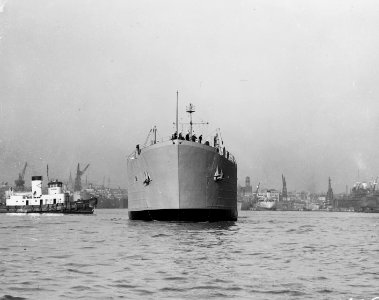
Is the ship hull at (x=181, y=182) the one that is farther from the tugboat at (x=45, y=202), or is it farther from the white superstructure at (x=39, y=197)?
the white superstructure at (x=39, y=197)

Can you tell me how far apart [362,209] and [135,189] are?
146 meters

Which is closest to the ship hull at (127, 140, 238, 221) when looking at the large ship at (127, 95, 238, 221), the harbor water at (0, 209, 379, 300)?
the large ship at (127, 95, 238, 221)

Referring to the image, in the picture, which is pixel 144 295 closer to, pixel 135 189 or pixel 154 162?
pixel 154 162

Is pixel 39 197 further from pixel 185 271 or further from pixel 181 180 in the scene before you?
pixel 185 271

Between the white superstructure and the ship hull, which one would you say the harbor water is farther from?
the white superstructure

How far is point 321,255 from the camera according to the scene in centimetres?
1742

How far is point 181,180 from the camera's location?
3353cm

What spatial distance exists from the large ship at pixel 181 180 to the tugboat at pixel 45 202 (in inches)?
1974

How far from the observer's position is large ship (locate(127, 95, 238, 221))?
110 feet

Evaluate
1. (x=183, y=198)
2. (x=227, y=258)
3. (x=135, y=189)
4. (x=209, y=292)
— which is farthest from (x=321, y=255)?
(x=135, y=189)

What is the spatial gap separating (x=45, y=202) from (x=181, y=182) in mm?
57325

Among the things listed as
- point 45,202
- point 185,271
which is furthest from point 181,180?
point 45,202

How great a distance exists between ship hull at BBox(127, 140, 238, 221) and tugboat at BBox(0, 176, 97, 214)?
5052 cm

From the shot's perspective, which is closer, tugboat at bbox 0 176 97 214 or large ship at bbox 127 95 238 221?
large ship at bbox 127 95 238 221
